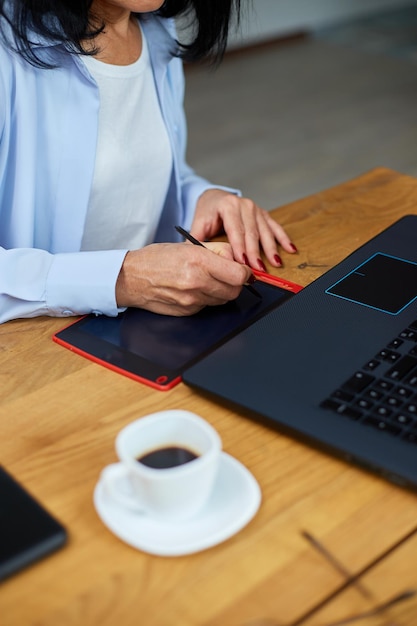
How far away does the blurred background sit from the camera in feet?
12.6

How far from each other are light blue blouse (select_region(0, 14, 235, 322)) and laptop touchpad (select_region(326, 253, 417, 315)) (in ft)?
1.00

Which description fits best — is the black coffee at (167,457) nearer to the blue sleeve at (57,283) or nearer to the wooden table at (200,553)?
the wooden table at (200,553)

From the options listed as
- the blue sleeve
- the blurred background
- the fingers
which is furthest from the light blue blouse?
the blurred background

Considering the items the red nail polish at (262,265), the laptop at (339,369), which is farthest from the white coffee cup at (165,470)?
the red nail polish at (262,265)

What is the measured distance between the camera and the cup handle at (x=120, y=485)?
2.22ft

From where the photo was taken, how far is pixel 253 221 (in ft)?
4.31

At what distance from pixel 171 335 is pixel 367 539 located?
407 millimetres

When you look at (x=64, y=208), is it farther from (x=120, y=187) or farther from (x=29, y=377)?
(x=29, y=377)

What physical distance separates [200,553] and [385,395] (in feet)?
0.84

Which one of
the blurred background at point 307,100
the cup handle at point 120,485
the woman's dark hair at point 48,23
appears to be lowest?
the blurred background at point 307,100

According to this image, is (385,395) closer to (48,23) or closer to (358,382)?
(358,382)

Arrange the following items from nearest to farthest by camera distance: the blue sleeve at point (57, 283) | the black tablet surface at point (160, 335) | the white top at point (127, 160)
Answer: the black tablet surface at point (160, 335) → the blue sleeve at point (57, 283) → the white top at point (127, 160)

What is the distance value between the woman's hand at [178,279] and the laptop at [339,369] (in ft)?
0.27

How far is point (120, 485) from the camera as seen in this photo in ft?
2.31
